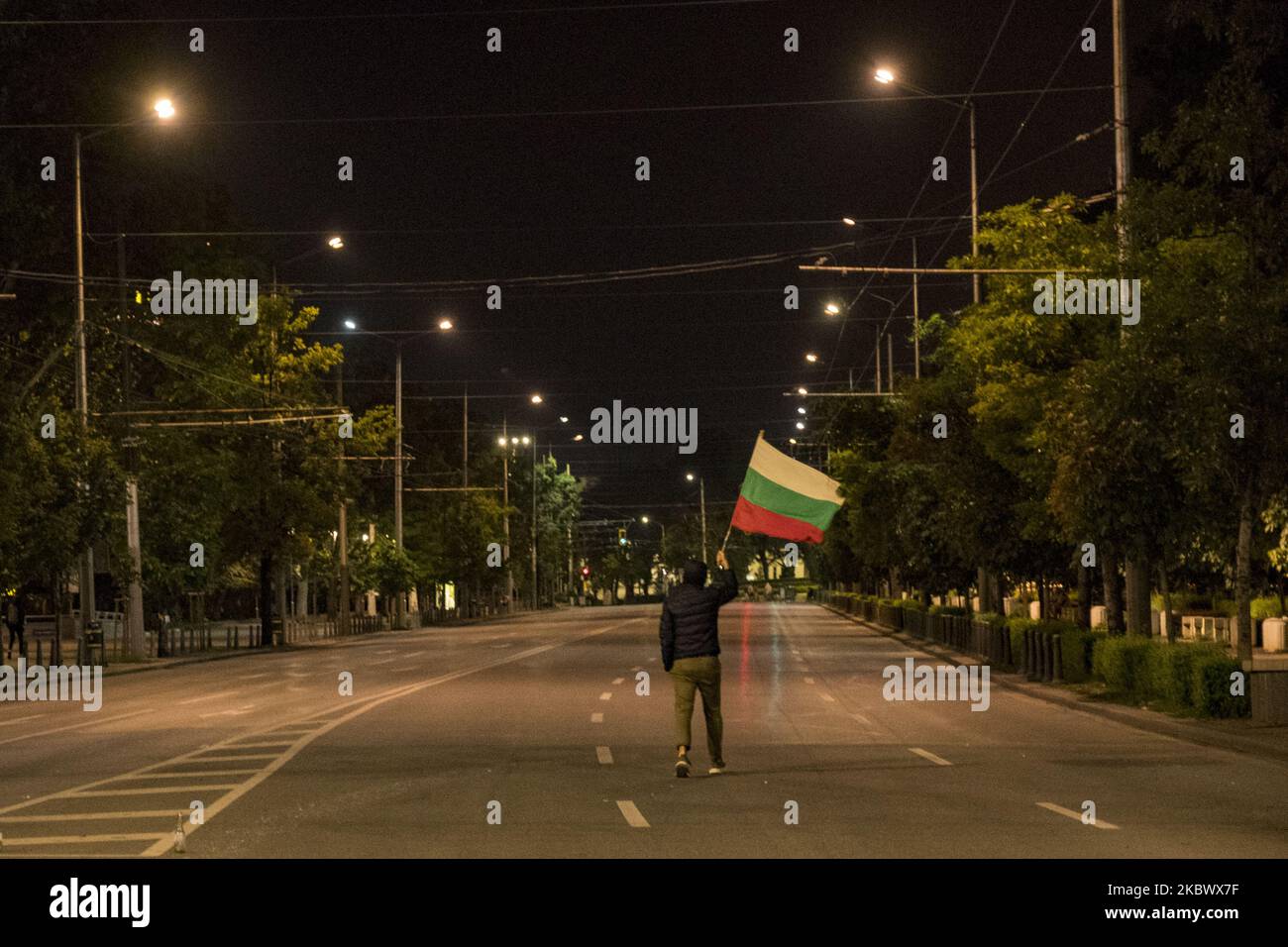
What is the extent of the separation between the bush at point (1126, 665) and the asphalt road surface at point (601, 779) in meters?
1.14

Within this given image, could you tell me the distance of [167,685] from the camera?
3881 cm

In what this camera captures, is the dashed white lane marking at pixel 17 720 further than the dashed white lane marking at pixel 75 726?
Yes

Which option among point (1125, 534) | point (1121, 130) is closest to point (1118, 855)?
point (1125, 534)

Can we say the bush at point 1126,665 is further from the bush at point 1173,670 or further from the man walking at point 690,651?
the man walking at point 690,651

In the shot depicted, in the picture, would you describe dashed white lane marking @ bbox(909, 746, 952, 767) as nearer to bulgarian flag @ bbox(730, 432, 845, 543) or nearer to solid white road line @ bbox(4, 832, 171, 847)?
solid white road line @ bbox(4, 832, 171, 847)

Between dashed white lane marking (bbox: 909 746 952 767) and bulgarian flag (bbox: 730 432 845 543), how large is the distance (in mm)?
28312

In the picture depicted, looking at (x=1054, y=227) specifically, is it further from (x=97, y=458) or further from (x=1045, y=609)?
(x=97, y=458)

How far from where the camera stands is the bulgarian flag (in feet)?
170

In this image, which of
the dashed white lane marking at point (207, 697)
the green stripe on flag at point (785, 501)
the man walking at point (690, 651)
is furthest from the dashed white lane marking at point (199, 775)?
the green stripe on flag at point (785, 501)

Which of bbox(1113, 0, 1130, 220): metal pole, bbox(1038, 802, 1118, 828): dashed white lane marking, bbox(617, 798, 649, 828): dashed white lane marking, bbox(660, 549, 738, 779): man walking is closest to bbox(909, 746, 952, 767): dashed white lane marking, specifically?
bbox(660, 549, 738, 779): man walking

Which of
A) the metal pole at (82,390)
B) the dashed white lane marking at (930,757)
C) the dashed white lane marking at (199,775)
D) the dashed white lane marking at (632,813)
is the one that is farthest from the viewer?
the metal pole at (82,390)

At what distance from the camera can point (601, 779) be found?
17.5 m

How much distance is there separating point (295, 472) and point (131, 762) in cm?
4718

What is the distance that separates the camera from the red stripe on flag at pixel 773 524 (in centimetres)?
4972
